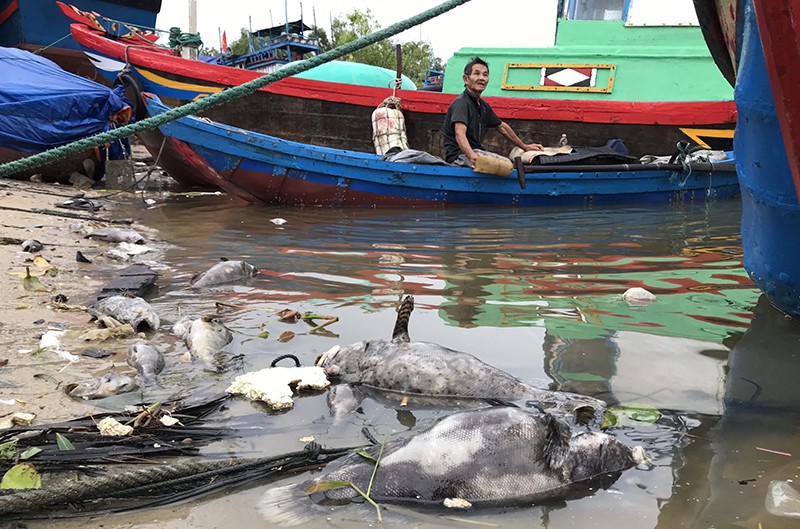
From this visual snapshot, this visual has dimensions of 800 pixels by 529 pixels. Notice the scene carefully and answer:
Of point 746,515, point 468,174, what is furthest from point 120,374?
point 468,174

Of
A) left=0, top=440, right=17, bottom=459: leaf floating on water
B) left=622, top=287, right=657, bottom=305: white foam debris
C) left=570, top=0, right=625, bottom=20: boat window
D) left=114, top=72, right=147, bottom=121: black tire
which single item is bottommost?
left=0, top=440, right=17, bottom=459: leaf floating on water

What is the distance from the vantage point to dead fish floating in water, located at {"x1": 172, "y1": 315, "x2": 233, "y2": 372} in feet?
9.92

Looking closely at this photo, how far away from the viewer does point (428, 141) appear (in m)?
9.80

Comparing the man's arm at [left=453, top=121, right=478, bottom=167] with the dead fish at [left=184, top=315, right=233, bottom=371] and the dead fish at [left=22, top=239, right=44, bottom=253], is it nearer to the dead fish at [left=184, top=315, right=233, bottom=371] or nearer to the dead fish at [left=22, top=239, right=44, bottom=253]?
the dead fish at [left=22, top=239, right=44, bottom=253]

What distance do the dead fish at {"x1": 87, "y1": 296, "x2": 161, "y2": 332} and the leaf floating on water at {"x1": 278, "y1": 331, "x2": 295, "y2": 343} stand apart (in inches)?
27.3

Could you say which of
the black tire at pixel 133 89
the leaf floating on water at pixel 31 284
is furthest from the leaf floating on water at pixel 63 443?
the black tire at pixel 133 89

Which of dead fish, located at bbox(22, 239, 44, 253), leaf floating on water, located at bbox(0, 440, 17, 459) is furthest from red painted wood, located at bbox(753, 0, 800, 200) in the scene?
dead fish, located at bbox(22, 239, 44, 253)

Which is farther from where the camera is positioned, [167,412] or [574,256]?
[574,256]

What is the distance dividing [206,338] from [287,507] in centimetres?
146

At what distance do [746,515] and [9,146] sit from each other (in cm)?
1083

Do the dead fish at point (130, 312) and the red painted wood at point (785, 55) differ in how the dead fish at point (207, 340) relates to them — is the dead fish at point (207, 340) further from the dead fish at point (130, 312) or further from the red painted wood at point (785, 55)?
the red painted wood at point (785, 55)

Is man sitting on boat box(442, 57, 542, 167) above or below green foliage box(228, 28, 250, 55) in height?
below

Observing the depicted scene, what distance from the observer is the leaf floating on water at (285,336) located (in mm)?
3354

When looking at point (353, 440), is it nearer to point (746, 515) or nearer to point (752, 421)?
point (746, 515)
